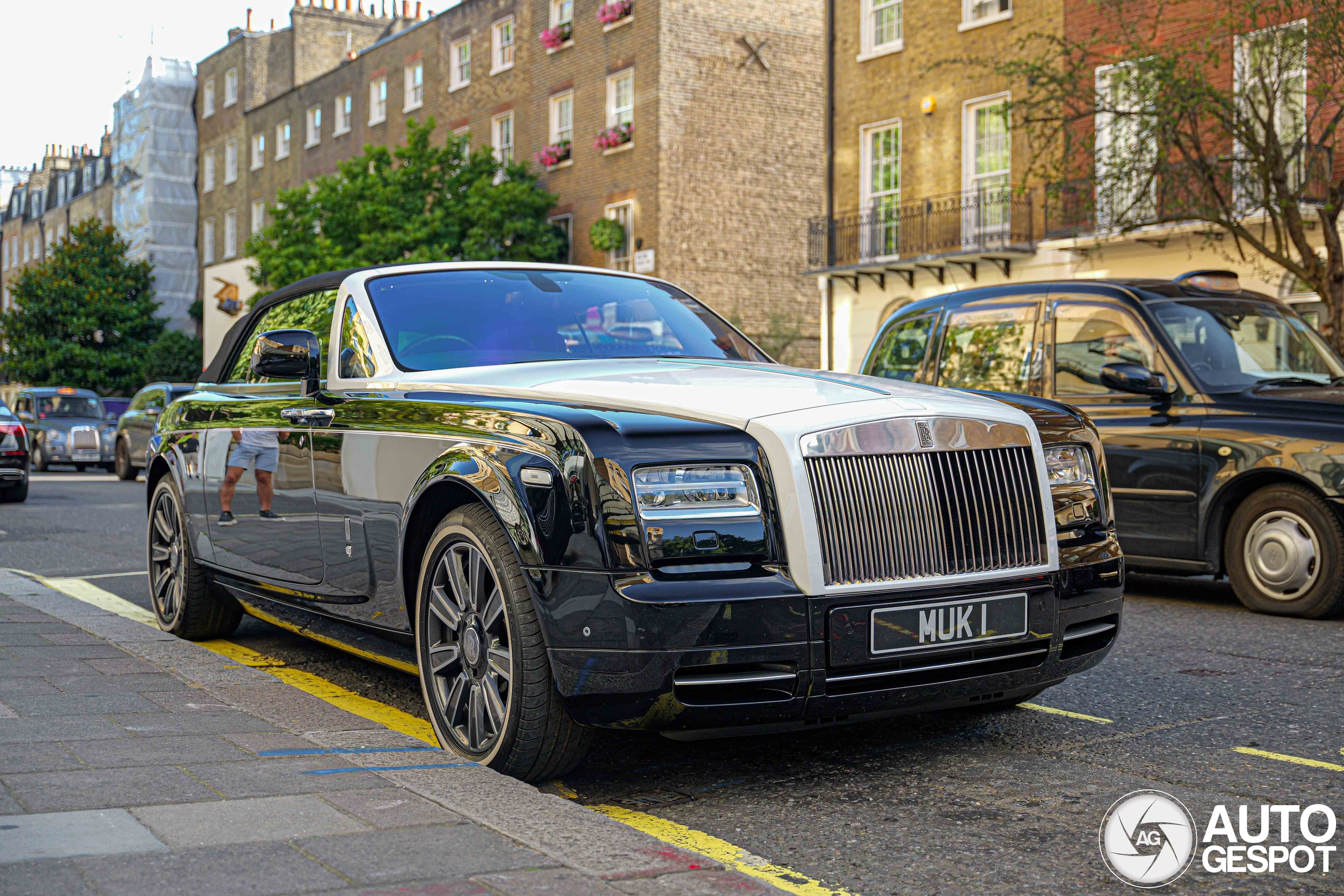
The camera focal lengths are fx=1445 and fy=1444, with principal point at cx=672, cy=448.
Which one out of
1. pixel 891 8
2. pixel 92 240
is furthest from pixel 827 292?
pixel 92 240

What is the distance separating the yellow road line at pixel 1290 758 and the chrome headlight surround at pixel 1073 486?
0.88 meters

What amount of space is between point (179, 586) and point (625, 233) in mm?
26037

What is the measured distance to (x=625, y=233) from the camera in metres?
32.3

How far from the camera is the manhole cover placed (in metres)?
4.13

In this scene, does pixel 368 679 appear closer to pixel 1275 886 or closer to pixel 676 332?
pixel 676 332

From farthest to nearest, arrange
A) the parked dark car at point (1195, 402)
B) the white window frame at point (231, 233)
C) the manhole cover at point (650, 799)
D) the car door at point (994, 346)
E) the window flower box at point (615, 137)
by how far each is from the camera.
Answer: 1. the white window frame at point (231, 233)
2. the window flower box at point (615, 137)
3. the car door at point (994, 346)
4. the parked dark car at point (1195, 402)
5. the manhole cover at point (650, 799)

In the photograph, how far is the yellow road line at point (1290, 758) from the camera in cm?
448

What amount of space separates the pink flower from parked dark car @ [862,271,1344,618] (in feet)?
79.1

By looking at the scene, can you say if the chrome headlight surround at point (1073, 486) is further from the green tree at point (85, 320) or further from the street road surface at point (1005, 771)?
the green tree at point (85, 320)

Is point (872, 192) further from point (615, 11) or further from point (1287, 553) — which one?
point (1287, 553)

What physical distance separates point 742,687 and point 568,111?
3188cm

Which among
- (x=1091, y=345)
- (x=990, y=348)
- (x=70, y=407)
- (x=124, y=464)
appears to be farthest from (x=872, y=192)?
(x=1091, y=345)

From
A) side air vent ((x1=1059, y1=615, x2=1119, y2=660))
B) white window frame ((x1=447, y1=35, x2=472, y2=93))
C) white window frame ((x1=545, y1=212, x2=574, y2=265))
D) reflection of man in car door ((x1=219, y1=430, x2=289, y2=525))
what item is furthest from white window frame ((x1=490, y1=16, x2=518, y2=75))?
side air vent ((x1=1059, y1=615, x2=1119, y2=660))

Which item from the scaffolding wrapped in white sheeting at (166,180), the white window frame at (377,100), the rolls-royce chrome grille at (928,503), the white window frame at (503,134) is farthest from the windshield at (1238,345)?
the scaffolding wrapped in white sheeting at (166,180)
